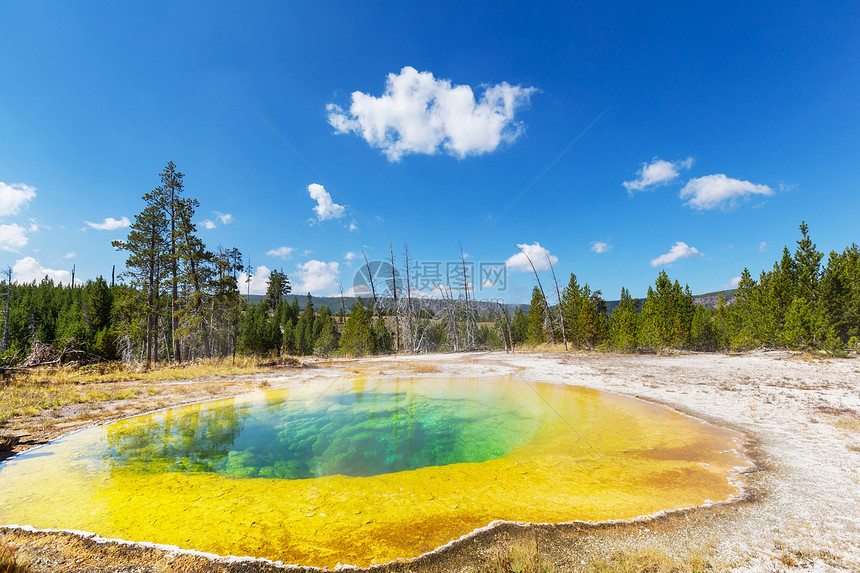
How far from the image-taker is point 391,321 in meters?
55.2

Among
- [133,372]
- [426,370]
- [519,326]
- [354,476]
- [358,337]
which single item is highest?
[519,326]

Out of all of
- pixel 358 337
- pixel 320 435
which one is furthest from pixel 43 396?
pixel 358 337

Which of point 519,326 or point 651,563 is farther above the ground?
point 519,326

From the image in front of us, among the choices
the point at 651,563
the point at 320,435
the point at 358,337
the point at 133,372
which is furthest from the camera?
the point at 358,337

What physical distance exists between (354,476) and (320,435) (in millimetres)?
3167

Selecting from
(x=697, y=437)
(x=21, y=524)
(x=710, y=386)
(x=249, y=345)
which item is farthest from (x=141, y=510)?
(x=249, y=345)

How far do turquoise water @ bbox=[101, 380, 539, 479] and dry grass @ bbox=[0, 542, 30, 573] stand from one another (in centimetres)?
308

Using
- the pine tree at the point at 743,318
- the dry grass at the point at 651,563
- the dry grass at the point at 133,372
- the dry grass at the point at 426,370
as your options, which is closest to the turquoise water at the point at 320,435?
the dry grass at the point at 651,563

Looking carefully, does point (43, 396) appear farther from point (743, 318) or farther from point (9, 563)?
point (743, 318)

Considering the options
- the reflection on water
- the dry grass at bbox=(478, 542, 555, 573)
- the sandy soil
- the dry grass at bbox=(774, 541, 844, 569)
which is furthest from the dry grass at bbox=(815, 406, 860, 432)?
the dry grass at bbox=(478, 542, 555, 573)

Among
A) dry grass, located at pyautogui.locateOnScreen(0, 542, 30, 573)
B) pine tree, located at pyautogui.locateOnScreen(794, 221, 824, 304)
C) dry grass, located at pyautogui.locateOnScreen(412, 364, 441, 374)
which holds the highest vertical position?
pine tree, located at pyautogui.locateOnScreen(794, 221, 824, 304)

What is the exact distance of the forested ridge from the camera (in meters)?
21.7

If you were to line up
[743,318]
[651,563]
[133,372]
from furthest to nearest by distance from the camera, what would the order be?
[743,318], [133,372], [651,563]

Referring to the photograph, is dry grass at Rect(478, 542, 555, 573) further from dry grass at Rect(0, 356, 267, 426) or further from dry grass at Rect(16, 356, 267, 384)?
dry grass at Rect(16, 356, 267, 384)
